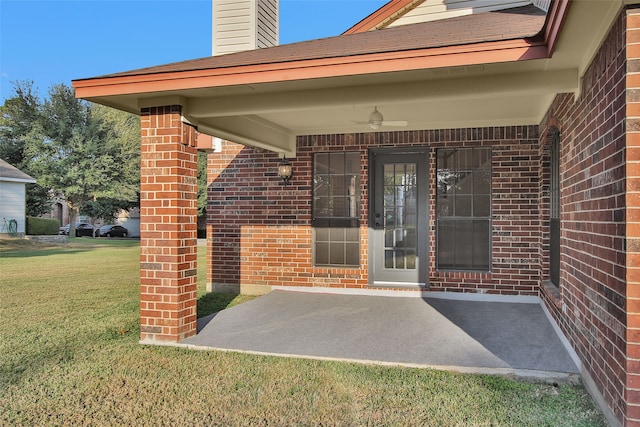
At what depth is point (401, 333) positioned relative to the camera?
195 inches

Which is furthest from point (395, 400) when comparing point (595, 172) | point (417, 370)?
point (595, 172)

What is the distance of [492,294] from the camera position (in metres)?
6.77

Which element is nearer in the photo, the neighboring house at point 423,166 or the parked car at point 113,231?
the neighboring house at point 423,166

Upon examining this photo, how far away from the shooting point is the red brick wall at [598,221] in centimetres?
268

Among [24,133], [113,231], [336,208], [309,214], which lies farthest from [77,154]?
[336,208]

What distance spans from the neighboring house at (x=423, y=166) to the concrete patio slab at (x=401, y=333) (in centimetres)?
36

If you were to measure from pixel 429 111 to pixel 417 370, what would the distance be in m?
3.31

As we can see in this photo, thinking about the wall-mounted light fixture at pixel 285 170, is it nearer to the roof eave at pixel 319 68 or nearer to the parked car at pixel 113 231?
the roof eave at pixel 319 68

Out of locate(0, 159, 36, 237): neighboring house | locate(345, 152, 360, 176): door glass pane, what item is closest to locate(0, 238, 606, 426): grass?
locate(345, 152, 360, 176): door glass pane

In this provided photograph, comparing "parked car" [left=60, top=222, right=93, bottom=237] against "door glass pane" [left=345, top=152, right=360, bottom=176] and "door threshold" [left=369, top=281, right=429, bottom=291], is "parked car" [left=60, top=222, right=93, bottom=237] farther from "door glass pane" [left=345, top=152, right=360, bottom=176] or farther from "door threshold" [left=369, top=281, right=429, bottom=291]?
"door threshold" [left=369, top=281, right=429, bottom=291]

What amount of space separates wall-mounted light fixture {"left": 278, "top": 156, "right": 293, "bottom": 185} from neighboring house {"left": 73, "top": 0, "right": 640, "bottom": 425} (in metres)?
0.09

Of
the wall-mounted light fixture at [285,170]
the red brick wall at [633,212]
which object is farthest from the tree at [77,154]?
the red brick wall at [633,212]

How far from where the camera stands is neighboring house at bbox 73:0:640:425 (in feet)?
9.55

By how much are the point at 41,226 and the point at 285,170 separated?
2036 cm
